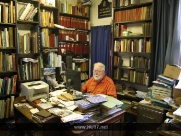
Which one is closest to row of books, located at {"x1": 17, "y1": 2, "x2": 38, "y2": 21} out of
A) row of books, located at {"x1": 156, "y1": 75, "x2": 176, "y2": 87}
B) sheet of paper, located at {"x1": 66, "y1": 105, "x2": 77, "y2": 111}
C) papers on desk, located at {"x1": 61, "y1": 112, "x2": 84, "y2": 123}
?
sheet of paper, located at {"x1": 66, "y1": 105, "x2": 77, "y2": 111}

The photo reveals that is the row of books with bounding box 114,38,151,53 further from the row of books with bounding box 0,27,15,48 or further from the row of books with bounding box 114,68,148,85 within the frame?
the row of books with bounding box 0,27,15,48

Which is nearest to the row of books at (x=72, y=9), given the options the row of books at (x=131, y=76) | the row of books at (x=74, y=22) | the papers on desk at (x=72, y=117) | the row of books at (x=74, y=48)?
the row of books at (x=74, y=22)

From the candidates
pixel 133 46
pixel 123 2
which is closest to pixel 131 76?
pixel 133 46

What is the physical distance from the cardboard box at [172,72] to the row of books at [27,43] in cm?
246

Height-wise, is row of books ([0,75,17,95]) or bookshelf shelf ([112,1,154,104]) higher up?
bookshelf shelf ([112,1,154,104])

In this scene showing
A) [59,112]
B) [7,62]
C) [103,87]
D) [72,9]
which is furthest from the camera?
[72,9]

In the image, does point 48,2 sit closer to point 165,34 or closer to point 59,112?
point 165,34

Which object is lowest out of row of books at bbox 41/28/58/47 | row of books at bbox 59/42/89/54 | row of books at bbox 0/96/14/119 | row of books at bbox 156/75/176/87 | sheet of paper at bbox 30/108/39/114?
row of books at bbox 0/96/14/119

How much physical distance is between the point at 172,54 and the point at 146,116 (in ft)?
3.72

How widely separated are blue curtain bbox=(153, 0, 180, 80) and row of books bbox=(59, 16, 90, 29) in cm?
184

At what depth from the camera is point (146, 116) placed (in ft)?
8.22

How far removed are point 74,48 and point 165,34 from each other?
6.84 feet

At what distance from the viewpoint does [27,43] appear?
10.2 ft

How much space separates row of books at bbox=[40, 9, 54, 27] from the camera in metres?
3.30
